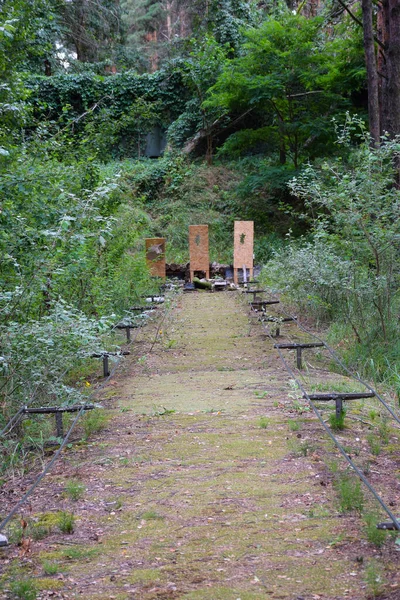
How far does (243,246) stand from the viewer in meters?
16.0

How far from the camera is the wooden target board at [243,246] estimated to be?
52.4ft

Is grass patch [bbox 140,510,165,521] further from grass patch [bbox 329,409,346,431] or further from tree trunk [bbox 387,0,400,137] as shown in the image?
tree trunk [bbox 387,0,400,137]

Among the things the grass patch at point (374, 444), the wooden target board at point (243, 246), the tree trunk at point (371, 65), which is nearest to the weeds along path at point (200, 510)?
the grass patch at point (374, 444)

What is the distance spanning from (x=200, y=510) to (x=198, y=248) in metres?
13.0

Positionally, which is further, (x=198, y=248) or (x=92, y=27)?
(x=92, y=27)

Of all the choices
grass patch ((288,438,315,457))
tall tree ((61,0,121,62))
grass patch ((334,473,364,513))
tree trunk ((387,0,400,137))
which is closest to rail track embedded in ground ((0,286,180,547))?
grass patch ((288,438,315,457))

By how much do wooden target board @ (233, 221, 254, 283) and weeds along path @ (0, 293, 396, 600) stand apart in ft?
33.3

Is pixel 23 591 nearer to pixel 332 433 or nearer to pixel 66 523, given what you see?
pixel 66 523

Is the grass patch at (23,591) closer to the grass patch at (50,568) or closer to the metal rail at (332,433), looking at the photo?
the grass patch at (50,568)

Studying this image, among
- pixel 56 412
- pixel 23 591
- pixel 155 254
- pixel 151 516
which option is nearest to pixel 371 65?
pixel 155 254

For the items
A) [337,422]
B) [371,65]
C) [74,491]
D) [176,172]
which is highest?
[371,65]

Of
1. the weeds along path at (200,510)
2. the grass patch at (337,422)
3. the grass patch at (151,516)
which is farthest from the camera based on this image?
the grass patch at (337,422)

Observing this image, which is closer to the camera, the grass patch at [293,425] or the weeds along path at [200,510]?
the weeds along path at [200,510]

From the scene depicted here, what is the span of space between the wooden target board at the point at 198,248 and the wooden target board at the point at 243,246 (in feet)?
2.35
